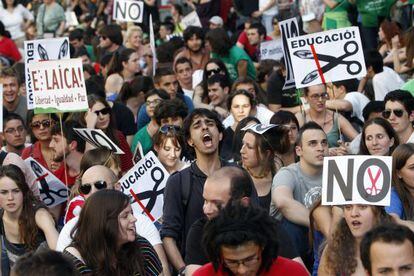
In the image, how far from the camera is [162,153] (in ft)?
35.7

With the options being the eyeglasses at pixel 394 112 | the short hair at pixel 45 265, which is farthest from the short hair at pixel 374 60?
the short hair at pixel 45 265

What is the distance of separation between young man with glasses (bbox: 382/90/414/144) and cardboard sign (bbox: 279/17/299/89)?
1.95 meters

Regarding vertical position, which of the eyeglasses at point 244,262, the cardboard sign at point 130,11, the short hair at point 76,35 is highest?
the cardboard sign at point 130,11

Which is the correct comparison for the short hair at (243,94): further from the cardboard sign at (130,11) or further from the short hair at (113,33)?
the cardboard sign at (130,11)

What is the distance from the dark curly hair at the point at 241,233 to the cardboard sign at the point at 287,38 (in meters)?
6.68

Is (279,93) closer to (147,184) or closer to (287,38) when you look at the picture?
(287,38)

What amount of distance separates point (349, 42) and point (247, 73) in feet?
16.8

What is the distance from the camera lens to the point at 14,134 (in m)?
12.4

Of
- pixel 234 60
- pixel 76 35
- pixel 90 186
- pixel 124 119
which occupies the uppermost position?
pixel 76 35

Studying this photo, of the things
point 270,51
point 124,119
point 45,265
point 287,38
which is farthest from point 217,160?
point 270,51

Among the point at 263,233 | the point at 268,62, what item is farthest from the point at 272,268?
the point at 268,62

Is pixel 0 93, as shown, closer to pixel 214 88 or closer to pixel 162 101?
pixel 162 101

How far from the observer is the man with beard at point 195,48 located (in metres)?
17.5

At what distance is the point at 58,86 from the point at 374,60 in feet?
13.1
